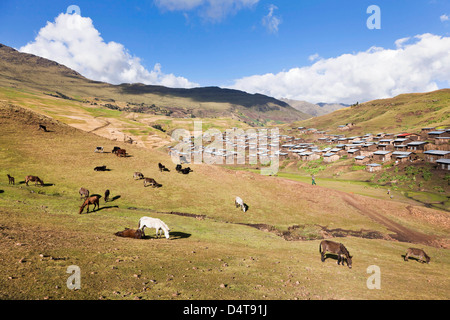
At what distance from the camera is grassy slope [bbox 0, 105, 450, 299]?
9.94 meters

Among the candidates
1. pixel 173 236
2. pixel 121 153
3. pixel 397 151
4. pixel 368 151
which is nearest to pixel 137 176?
pixel 121 153

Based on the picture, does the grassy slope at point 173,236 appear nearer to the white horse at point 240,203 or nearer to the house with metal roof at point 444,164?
the white horse at point 240,203

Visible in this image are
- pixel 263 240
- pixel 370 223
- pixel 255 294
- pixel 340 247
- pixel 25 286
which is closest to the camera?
pixel 25 286

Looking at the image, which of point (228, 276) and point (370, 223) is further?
point (370, 223)

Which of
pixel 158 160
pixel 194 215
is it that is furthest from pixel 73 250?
pixel 158 160

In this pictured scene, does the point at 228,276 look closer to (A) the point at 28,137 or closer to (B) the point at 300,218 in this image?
(B) the point at 300,218

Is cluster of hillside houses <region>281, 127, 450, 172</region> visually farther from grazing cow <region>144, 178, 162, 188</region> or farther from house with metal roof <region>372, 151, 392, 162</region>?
grazing cow <region>144, 178, 162, 188</region>

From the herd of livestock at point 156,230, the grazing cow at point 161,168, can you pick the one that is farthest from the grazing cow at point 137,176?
the grazing cow at point 161,168

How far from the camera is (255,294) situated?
1034 cm

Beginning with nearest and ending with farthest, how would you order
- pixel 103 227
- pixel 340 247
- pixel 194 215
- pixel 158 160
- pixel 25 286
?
pixel 25 286, pixel 340 247, pixel 103 227, pixel 194 215, pixel 158 160

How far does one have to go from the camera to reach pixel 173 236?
19.6 meters

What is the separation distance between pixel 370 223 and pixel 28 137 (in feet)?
204

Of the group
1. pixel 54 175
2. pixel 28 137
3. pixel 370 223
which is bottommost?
pixel 370 223

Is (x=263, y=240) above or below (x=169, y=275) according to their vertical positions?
below
